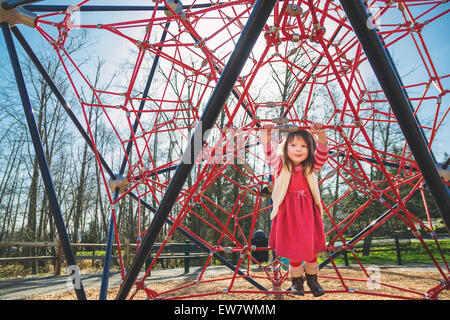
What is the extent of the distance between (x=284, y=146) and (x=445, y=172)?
2.41m

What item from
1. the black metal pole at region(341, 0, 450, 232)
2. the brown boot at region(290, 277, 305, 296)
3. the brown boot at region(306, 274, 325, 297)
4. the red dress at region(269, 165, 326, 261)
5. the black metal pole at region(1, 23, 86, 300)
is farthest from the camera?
the black metal pole at region(1, 23, 86, 300)

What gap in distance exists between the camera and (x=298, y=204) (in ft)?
8.16

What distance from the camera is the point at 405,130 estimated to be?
1967mm

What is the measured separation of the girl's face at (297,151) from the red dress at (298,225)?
70 mm

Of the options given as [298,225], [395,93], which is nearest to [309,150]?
[298,225]

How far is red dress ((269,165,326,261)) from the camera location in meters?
2.33

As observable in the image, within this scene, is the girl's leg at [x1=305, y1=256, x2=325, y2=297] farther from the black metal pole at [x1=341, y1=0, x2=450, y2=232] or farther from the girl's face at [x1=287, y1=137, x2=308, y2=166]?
the black metal pole at [x1=341, y1=0, x2=450, y2=232]

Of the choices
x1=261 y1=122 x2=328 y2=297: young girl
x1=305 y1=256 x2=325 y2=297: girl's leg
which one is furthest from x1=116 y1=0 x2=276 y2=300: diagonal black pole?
x1=305 y1=256 x2=325 y2=297: girl's leg

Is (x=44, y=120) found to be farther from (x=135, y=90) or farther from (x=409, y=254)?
(x=409, y=254)

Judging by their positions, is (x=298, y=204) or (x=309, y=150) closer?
(x=298, y=204)

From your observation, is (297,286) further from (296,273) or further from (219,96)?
(219,96)

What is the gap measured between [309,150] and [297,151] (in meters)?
0.12

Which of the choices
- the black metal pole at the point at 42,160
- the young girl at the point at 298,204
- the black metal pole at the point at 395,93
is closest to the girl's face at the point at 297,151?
the young girl at the point at 298,204
